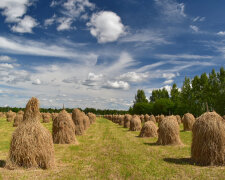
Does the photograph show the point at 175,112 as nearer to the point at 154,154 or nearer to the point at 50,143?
the point at 154,154

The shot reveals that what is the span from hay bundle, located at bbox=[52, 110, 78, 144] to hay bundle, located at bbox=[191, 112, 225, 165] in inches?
402

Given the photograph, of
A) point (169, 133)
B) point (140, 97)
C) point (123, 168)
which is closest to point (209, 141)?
Result: point (123, 168)

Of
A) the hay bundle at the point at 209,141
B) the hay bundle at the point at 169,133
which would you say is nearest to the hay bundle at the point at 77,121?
the hay bundle at the point at 169,133

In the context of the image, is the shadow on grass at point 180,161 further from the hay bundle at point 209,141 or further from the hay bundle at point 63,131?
the hay bundle at point 63,131

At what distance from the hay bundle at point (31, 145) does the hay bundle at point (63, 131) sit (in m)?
7.12

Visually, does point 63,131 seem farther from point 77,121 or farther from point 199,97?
point 199,97

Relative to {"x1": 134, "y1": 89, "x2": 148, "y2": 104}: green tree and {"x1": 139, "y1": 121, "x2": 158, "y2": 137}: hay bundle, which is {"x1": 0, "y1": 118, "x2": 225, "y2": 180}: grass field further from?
{"x1": 134, "y1": 89, "x2": 148, "y2": 104}: green tree

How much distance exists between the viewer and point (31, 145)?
9633 mm

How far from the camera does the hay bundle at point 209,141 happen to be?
1008cm

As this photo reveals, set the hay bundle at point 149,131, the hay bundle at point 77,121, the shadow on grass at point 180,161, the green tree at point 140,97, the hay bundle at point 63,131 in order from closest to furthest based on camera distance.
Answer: the shadow on grass at point 180,161 < the hay bundle at point 63,131 < the hay bundle at point 149,131 < the hay bundle at point 77,121 < the green tree at point 140,97

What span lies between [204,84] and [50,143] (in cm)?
5506

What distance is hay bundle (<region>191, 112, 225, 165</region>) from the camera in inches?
397

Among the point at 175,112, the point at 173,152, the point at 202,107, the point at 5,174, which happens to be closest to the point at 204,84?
the point at 202,107

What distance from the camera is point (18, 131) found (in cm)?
1000
